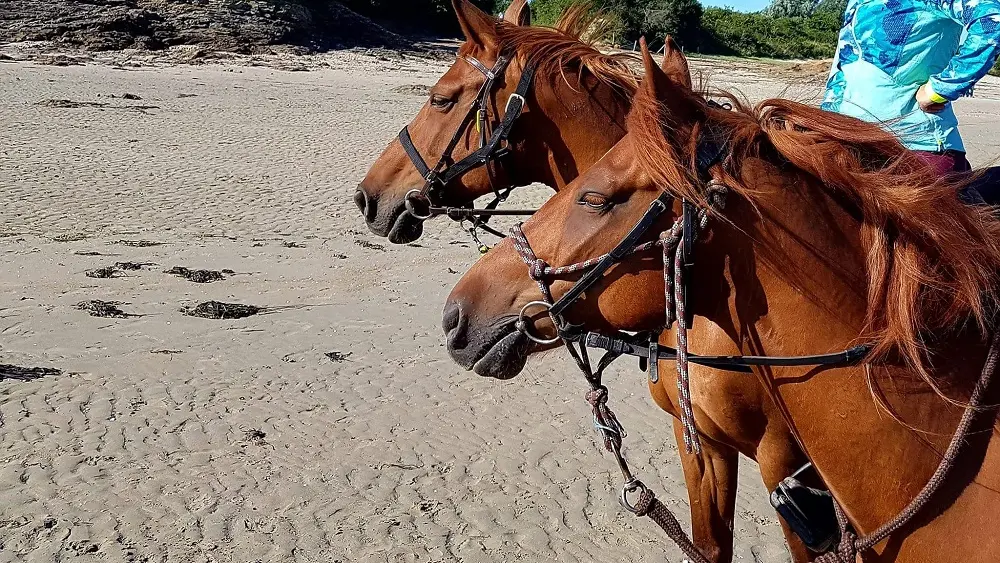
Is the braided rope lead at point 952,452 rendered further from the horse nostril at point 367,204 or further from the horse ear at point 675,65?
the horse nostril at point 367,204

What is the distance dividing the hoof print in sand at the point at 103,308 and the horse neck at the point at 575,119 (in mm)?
5437

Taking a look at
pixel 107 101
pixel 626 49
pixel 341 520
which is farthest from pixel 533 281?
pixel 107 101

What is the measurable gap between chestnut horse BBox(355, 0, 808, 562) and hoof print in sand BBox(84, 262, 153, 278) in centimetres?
591

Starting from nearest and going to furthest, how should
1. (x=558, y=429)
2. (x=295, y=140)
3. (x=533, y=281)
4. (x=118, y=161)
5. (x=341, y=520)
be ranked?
(x=533, y=281)
(x=341, y=520)
(x=558, y=429)
(x=118, y=161)
(x=295, y=140)

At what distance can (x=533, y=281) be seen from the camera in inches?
89.1

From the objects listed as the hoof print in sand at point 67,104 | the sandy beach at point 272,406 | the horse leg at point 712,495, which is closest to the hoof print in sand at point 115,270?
the sandy beach at point 272,406

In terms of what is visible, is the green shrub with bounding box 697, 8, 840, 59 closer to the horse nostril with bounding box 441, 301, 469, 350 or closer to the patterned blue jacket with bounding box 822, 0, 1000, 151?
the patterned blue jacket with bounding box 822, 0, 1000, 151

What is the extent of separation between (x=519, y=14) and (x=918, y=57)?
195 centimetres

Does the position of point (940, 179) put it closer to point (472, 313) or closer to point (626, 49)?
point (472, 313)

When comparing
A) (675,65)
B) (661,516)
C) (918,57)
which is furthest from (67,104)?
(661,516)

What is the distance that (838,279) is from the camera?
82.7 inches

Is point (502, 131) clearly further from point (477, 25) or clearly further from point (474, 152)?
point (477, 25)

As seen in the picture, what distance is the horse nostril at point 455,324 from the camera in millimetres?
2381

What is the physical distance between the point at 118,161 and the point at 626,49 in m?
12.0
